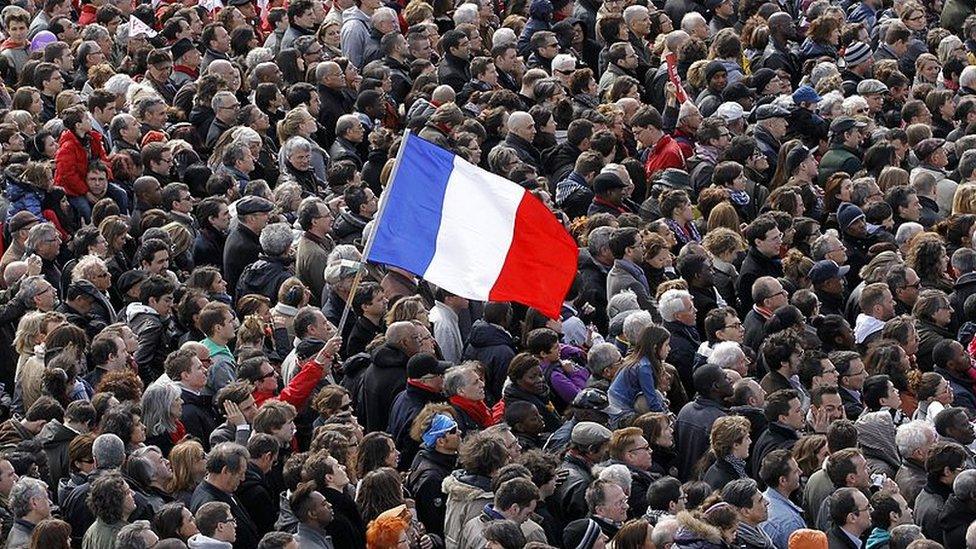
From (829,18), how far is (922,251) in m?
5.69

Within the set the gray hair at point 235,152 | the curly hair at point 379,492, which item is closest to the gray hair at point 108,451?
the curly hair at point 379,492

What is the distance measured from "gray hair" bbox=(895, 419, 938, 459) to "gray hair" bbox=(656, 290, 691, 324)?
2145 mm

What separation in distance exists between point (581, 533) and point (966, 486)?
95.4 inches

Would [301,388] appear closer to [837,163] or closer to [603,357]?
[603,357]

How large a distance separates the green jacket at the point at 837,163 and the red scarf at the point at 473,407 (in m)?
6.45

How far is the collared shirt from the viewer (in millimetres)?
13492

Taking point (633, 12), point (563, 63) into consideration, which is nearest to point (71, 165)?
point (563, 63)

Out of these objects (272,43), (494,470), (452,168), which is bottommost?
(272,43)

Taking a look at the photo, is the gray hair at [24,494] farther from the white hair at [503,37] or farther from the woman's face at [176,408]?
the white hair at [503,37]

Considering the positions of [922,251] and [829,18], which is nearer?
[922,251]

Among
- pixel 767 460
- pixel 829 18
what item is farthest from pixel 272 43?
pixel 767 460

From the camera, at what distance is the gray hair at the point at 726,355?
596 inches

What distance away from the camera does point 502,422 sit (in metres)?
14.3

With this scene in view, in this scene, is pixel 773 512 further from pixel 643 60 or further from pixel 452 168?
pixel 643 60
